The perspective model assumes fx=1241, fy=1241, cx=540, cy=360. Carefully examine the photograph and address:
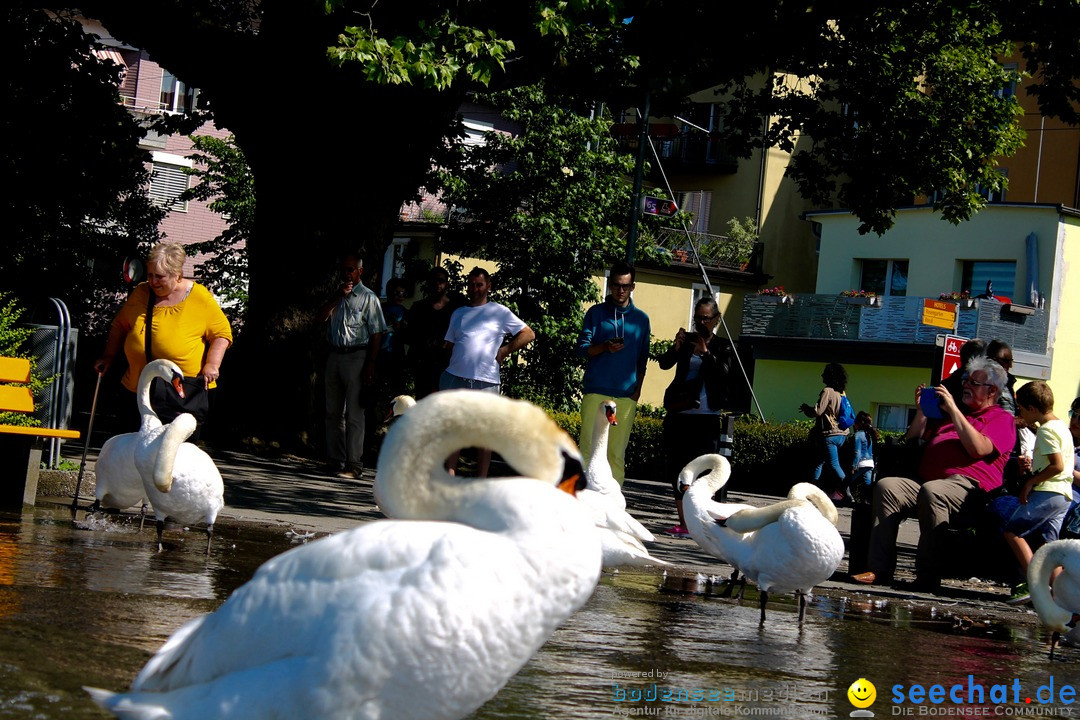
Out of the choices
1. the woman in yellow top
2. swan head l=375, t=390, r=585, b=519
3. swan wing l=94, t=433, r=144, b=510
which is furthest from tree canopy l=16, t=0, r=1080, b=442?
swan head l=375, t=390, r=585, b=519

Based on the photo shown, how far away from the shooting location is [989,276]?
38.8 m

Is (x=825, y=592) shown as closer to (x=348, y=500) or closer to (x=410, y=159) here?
(x=348, y=500)

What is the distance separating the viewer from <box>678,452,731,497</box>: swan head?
9031mm

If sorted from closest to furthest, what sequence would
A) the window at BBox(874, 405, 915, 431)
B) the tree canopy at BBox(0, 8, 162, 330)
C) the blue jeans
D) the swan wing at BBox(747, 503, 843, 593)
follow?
the swan wing at BBox(747, 503, 843, 593), the tree canopy at BBox(0, 8, 162, 330), the blue jeans, the window at BBox(874, 405, 915, 431)

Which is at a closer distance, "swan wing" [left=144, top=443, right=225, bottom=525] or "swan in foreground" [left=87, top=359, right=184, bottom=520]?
"swan wing" [left=144, top=443, right=225, bottom=525]

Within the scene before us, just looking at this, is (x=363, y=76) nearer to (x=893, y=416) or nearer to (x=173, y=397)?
(x=173, y=397)

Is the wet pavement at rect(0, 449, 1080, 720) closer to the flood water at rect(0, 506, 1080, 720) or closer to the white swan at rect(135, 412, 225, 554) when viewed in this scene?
the flood water at rect(0, 506, 1080, 720)

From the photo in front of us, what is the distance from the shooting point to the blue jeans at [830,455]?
781 inches

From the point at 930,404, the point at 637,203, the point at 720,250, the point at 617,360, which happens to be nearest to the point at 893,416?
the point at 720,250

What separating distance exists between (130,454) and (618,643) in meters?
3.91

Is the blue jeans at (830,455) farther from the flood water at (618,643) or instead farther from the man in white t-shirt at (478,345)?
the flood water at (618,643)

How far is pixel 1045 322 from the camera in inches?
1444

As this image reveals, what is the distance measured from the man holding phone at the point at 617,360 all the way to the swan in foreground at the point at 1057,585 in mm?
4501

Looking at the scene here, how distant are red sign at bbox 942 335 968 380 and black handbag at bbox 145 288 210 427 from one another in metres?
7.09
